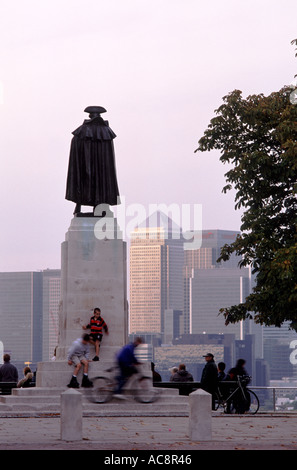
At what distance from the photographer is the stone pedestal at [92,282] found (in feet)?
102

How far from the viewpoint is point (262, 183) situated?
122 feet

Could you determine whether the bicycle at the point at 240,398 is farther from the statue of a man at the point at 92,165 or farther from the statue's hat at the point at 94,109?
the statue's hat at the point at 94,109

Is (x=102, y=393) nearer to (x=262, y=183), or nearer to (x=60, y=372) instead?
(x=60, y=372)

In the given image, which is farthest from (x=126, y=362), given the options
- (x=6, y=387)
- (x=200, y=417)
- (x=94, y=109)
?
(x=94, y=109)

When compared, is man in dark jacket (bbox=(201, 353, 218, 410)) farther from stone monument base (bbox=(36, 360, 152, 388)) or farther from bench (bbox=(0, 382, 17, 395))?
bench (bbox=(0, 382, 17, 395))

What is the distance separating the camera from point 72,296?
31.3 meters

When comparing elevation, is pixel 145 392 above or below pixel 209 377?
below

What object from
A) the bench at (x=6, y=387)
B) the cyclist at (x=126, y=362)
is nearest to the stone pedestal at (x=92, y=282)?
the bench at (x=6, y=387)

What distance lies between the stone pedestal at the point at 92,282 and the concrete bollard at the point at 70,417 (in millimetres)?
11109

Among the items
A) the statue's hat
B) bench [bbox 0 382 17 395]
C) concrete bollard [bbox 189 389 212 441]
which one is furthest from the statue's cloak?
concrete bollard [bbox 189 389 212 441]

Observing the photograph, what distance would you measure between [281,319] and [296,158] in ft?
16.4

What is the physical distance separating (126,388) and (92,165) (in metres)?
7.19

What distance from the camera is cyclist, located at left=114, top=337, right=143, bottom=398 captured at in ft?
89.9
